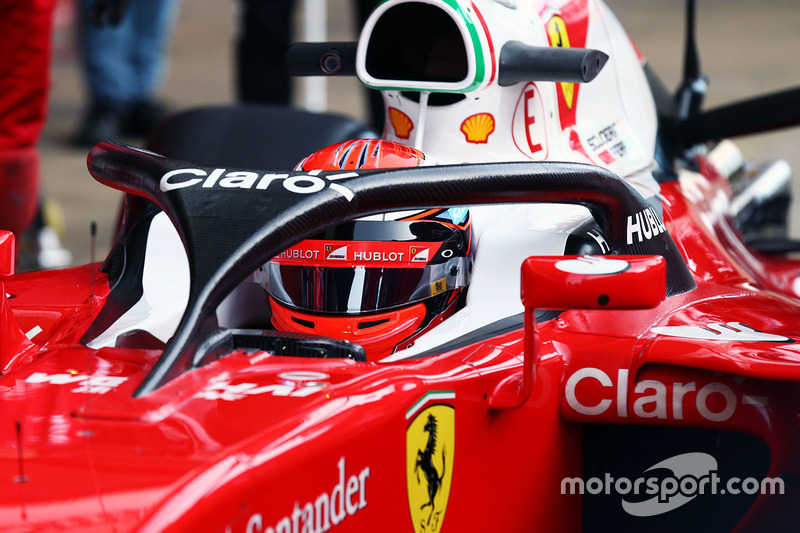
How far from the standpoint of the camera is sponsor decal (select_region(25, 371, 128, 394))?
1.58 metres

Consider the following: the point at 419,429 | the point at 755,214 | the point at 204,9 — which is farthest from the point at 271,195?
the point at 204,9

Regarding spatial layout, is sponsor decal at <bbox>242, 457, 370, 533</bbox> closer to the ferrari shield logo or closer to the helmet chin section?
the ferrari shield logo

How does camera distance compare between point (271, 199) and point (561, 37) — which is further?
point (561, 37)

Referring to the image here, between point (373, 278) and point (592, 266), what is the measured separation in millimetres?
488

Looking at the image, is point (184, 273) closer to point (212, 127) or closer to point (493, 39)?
point (493, 39)

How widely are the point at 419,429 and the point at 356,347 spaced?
0.63ft

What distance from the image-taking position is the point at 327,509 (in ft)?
4.81

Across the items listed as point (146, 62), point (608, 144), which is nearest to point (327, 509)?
point (608, 144)

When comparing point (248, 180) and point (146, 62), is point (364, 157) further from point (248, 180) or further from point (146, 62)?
point (146, 62)

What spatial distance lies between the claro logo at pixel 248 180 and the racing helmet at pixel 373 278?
21 centimetres

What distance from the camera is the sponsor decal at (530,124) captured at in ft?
8.17

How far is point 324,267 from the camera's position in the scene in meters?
1.98

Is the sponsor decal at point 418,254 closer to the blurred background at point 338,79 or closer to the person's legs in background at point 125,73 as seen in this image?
the blurred background at point 338,79

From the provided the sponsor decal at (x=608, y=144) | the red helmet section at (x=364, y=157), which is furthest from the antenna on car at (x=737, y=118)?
the red helmet section at (x=364, y=157)
